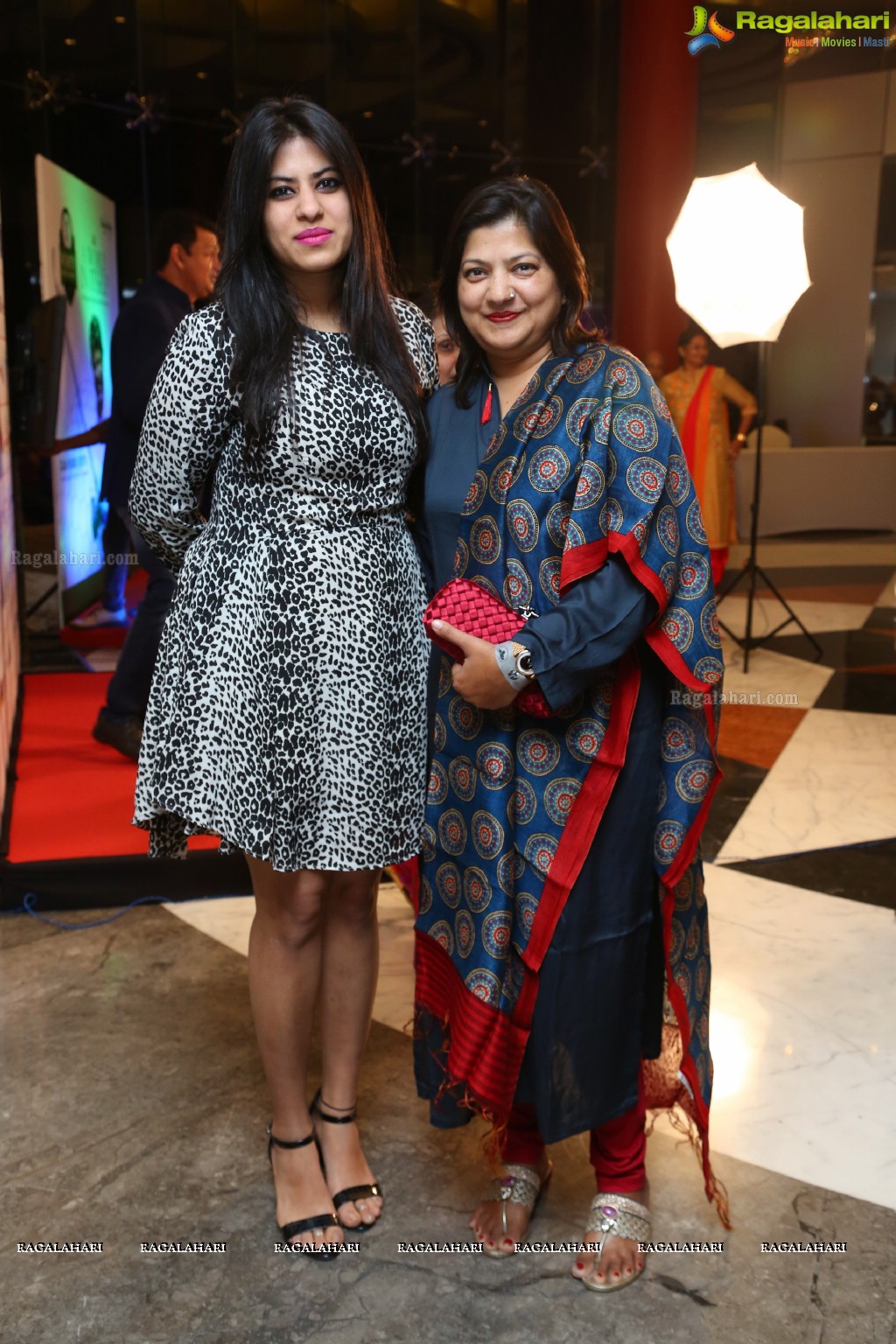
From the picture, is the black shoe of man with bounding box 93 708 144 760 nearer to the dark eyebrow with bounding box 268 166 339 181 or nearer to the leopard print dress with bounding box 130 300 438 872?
the leopard print dress with bounding box 130 300 438 872

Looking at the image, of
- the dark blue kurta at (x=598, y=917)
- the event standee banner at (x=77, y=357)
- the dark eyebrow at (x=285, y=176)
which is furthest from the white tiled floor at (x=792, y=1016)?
the event standee banner at (x=77, y=357)

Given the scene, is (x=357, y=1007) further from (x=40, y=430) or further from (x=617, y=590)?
(x=40, y=430)

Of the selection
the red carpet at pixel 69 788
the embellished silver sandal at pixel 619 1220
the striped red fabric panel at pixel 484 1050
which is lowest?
the embellished silver sandal at pixel 619 1220

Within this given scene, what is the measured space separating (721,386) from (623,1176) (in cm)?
503

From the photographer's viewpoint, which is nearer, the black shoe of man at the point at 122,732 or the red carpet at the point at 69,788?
the red carpet at the point at 69,788

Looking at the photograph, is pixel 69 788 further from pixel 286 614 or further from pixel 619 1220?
pixel 619 1220

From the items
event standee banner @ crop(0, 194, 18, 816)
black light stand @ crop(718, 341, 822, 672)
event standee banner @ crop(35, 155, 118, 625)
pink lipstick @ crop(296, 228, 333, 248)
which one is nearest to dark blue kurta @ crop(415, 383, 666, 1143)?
pink lipstick @ crop(296, 228, 333, 248)

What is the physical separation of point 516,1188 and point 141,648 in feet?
7.15

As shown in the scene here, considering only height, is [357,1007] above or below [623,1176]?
above

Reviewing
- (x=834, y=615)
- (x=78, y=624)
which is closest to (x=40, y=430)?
(x=78, y=624)

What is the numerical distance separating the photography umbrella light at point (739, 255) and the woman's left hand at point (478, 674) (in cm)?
310

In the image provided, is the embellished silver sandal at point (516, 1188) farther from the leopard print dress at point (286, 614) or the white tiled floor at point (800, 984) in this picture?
the leopard print dress at point (286, 614)

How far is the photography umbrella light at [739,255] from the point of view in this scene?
161 inches

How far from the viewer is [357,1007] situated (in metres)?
1.81
